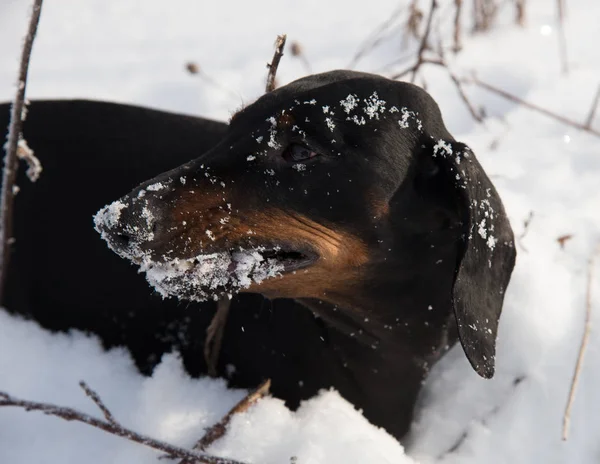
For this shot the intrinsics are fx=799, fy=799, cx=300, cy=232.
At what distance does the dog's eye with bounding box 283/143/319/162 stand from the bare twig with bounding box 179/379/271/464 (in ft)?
2.53

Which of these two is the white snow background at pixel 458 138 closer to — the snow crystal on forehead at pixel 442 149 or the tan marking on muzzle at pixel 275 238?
the tan marking on muzzle at pixel 275 238

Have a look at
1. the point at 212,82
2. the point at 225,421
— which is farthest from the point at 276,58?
the point at 212,82

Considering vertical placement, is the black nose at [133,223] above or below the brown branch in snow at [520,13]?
above

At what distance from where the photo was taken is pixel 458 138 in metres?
3.87

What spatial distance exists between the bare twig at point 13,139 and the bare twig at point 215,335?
2.58 ft

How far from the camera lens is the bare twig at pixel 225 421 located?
237 cm

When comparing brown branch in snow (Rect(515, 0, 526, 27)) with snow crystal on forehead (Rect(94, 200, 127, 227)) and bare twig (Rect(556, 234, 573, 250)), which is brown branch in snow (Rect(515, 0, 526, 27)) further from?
snow crystal on forehead (Rect(94, 200, 127, 227))

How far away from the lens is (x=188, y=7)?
18.1 ft

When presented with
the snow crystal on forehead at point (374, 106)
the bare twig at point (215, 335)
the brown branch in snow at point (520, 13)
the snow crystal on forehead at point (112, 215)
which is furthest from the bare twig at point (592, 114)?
the snow crystal on forehead at point (112, 215)

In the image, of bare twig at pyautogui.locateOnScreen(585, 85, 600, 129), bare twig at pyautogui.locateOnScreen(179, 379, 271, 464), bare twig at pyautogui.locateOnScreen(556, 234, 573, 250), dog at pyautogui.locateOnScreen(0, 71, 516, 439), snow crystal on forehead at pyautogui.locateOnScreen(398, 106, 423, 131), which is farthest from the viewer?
bare twig at pyautogui.locateOnScreen(585, 85, 600, 129)

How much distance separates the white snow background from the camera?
8.36 ft

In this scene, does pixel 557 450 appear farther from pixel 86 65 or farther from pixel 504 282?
pixel 86 65

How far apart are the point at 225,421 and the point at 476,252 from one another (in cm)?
90

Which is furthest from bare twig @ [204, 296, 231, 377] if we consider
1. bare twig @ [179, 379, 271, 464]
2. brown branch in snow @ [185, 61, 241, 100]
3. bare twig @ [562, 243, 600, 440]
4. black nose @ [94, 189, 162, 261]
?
brown branch in snow @ [185, 61, 241, 100]
